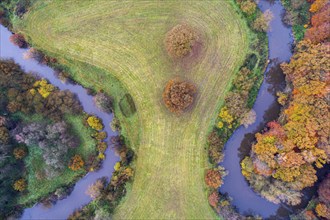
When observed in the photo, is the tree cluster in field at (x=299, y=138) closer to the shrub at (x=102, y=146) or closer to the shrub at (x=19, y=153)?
the shrub at (x=102, y=146)

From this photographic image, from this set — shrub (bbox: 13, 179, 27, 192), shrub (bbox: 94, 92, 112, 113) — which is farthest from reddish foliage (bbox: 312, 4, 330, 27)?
shrub (bbox: 13, 179, 27, 192)

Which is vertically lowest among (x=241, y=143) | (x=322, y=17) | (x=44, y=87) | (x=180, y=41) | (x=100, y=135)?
(x=241, y=143)

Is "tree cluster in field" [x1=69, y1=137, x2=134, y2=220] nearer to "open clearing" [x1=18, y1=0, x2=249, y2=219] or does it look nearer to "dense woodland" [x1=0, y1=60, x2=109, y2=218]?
"open clearing" [x1=18, y1=0, x2=249, y2=219]

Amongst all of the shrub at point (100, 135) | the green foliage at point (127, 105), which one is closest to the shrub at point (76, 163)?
the shrub at point (100, 135)

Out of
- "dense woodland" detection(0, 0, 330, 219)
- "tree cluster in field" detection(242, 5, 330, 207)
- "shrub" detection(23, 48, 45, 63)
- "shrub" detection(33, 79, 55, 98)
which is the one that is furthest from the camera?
"shrub" detection(23, 48, 45, 63)

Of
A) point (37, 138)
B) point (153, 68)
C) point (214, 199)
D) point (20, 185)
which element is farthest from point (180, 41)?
point (20, 185)

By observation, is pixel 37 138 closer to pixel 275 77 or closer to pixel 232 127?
pixel 232 127
